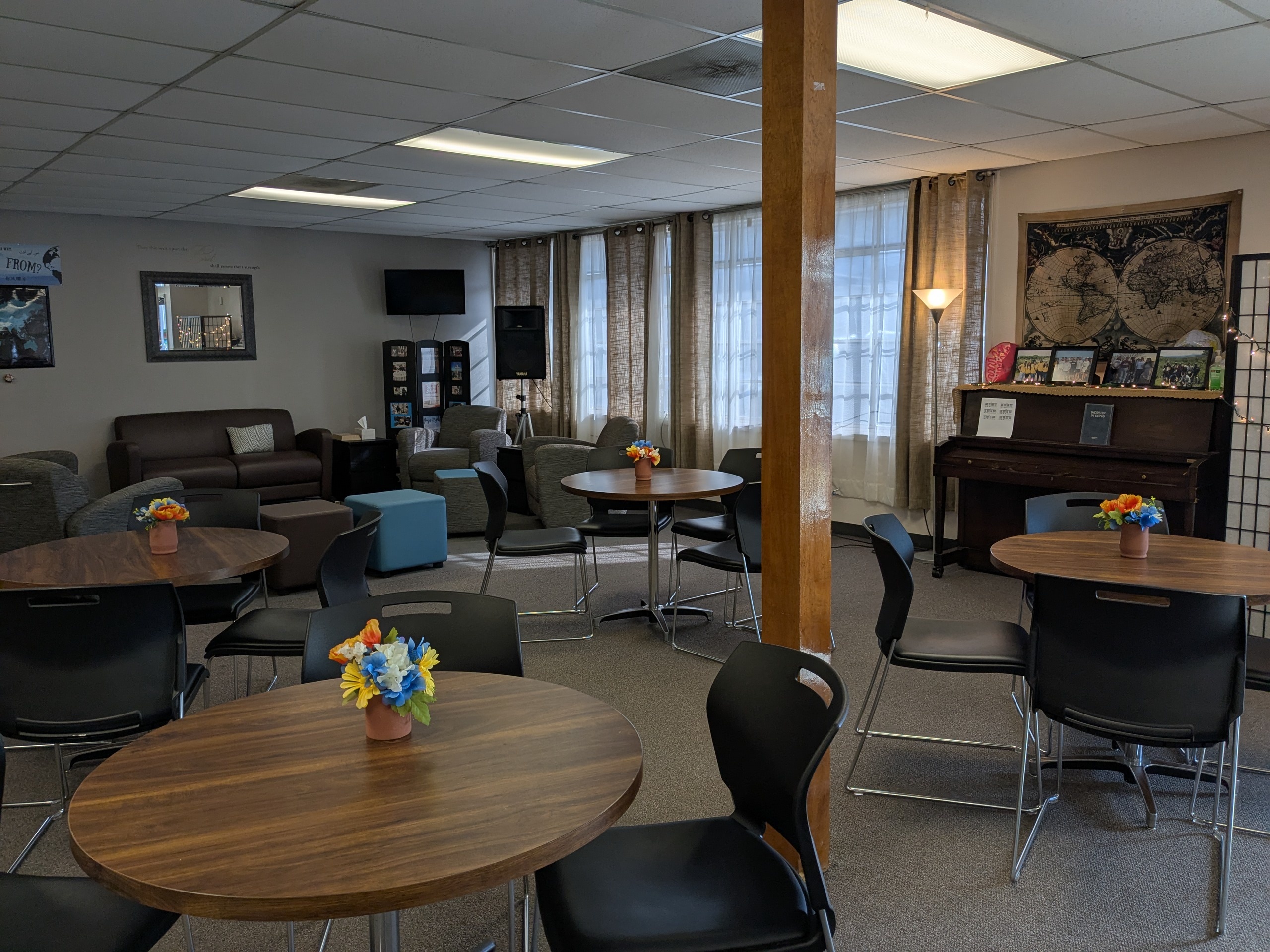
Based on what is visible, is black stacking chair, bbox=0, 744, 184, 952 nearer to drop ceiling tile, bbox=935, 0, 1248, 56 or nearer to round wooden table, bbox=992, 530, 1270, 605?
round wooden table, bbox=992, 530, 1270, 605

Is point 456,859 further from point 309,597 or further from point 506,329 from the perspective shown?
point 506,329

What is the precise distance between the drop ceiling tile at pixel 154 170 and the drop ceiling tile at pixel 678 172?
244cm

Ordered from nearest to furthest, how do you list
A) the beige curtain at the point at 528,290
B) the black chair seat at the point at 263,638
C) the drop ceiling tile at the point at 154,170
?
the black chair seat at the point at 263,638 < the drop ceiling tile at the point at 154,170 < the beige curtain at the point at 528,290

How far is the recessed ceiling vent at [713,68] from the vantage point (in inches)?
150

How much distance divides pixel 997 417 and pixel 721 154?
2.59m

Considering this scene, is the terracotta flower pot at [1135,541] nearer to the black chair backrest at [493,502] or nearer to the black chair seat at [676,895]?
the black chair seat at [676,895]

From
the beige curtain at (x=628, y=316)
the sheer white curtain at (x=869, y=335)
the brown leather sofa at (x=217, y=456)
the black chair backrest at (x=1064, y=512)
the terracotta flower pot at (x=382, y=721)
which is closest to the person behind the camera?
the terracotta flower pot at (x=382, y=721)

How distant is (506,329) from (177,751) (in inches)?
331

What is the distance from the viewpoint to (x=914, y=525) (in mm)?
7355

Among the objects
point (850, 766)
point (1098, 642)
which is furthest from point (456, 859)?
point (850, 766)

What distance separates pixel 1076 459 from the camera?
19.1 ft

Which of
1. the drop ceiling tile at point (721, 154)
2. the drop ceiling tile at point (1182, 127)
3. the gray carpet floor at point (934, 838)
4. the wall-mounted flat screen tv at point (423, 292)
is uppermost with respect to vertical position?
the drop ceiling tile at point (721, 154)

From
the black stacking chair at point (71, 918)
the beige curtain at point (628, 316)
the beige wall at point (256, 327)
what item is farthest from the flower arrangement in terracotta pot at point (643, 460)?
the beige wall at point (256, 327)

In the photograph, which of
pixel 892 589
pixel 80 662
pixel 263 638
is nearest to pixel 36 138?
pixel 263 638
